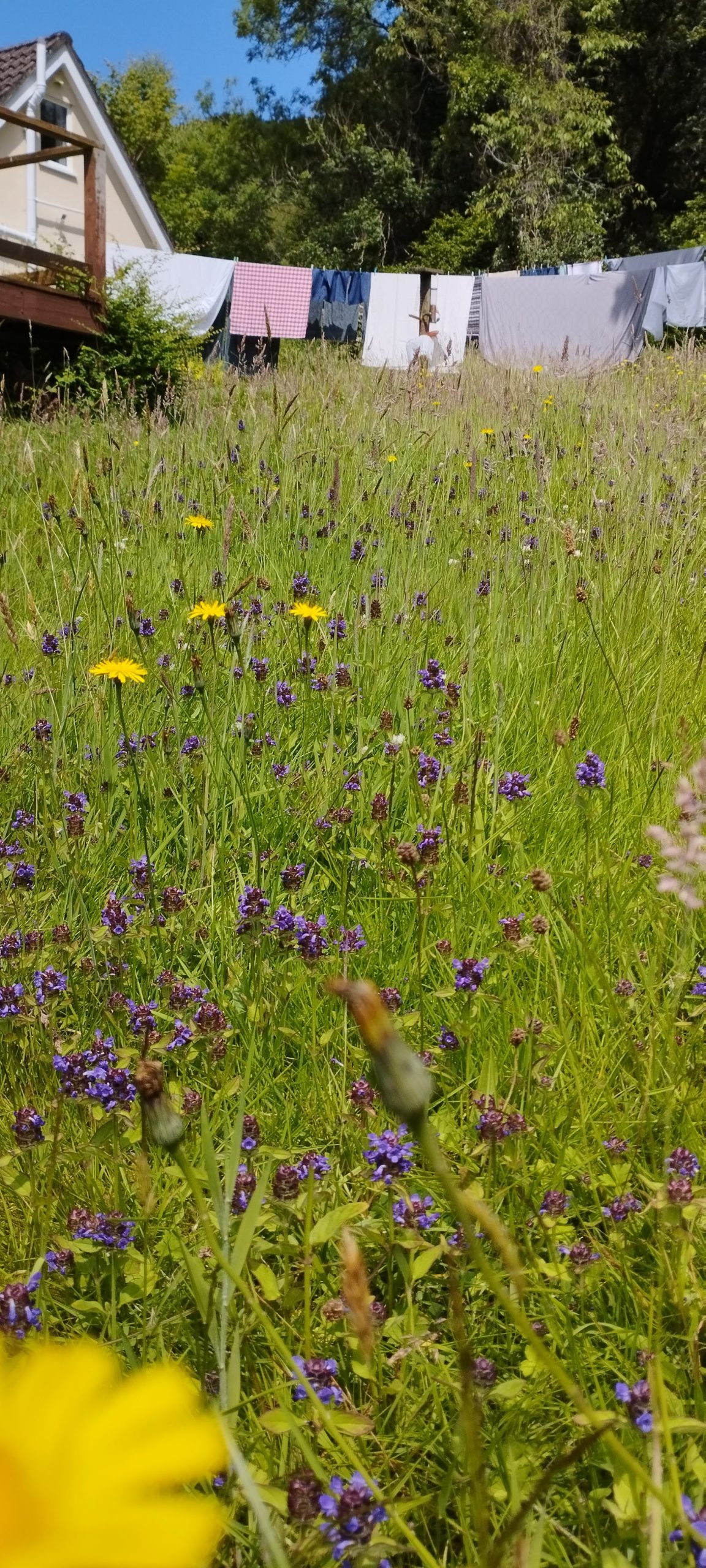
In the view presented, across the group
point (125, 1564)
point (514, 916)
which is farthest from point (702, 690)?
point (125, 1564)

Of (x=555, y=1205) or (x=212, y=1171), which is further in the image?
(x=555, y=1205)

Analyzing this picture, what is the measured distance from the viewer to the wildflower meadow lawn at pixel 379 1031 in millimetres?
672

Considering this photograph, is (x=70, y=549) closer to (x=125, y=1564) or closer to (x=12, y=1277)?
(x=12, y=1277)

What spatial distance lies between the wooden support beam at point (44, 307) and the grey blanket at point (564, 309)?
6.80 meters

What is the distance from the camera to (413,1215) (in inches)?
33.4

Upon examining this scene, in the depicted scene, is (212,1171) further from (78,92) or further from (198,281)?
(78,92)

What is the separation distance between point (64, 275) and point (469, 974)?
8.11 meters

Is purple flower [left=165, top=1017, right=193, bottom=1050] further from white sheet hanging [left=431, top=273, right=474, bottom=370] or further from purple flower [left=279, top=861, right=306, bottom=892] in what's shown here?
white sheet hanging [left=431, top=273, right=474, bottom=370]

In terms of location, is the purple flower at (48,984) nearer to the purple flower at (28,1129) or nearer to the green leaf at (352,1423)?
the purple flower at (28,1129)

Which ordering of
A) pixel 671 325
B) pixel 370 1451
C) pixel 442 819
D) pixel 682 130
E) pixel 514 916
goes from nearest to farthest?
1. pixel 370 1451
2. pixel 514 916
3. pixel 442 819
4. pixel 671 325
5. pixel 682 130

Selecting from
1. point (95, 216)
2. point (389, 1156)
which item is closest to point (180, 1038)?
point (389, 1156)

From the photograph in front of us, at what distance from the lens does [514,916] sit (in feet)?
4.25

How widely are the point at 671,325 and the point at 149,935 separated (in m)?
13.9

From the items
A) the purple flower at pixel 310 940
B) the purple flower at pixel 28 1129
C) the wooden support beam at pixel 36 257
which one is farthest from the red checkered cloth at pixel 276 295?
the purple flower at pixel 28 1129
